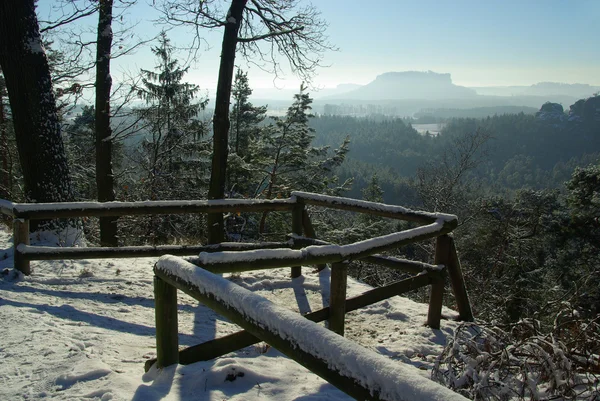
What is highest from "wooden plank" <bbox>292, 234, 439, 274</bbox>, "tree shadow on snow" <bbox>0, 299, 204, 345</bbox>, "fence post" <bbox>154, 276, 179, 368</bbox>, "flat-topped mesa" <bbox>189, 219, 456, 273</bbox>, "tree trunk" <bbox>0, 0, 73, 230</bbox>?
"tree trunk" <bbox>0, 0, 73, 230</bbox>

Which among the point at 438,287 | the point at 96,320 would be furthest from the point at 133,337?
the point at 438,287

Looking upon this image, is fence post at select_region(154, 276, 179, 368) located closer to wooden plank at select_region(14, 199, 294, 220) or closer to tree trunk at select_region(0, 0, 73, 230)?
wooden plank at select_region(14, 199, 294, 220)

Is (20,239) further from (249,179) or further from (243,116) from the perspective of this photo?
(243,116)

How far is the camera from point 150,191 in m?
13.4

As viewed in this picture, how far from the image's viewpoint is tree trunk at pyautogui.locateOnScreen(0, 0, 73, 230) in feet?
19.6

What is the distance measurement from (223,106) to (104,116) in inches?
121

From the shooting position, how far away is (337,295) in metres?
3.28

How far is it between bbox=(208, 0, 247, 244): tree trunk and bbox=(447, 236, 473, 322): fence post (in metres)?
5.45

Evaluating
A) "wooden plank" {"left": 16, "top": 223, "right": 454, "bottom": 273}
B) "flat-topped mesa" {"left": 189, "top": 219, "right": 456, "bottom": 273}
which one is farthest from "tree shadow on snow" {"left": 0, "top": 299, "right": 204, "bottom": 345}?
"flat-topped mesa" {"left": 189, "top": 219, "right": 456, "bottom": 273}

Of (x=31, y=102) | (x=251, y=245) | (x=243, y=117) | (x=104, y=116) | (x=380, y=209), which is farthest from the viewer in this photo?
(x=243, y=117)

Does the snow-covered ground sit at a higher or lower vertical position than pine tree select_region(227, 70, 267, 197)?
lower

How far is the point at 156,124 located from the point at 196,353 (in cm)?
1254

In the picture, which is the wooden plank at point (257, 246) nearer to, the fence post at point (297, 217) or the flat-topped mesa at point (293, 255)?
the flat-topped mesa at point (293, 255)

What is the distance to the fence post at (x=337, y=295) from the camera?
3.19 m
